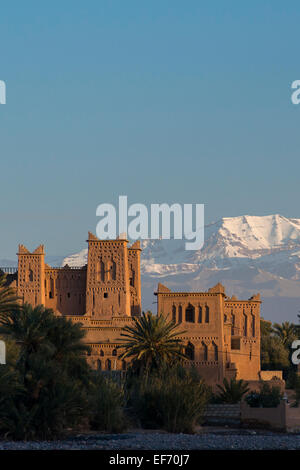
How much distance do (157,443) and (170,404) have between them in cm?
1068

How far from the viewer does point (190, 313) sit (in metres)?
81.2

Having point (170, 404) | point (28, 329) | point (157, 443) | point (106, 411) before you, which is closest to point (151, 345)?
point (170, 404)

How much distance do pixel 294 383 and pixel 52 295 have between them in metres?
21.9

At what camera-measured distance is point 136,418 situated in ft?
185

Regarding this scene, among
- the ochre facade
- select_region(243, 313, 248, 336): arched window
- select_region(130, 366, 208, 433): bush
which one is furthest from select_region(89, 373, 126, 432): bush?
select_region(243, 313, 248, 336): arched window

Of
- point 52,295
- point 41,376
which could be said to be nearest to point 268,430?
point 41,376

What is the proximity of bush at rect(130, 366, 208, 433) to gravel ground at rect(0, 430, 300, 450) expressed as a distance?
4672mm

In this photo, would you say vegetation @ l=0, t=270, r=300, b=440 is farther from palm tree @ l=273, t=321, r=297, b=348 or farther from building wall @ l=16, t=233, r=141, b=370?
palm tree @ l=273, t=321, r=297, b=348

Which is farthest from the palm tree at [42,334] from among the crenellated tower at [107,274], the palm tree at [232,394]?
the crenellated tower at [107,274]

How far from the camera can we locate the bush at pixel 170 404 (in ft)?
178

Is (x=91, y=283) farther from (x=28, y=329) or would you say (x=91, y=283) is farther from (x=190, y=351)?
(x=28, y=329)
